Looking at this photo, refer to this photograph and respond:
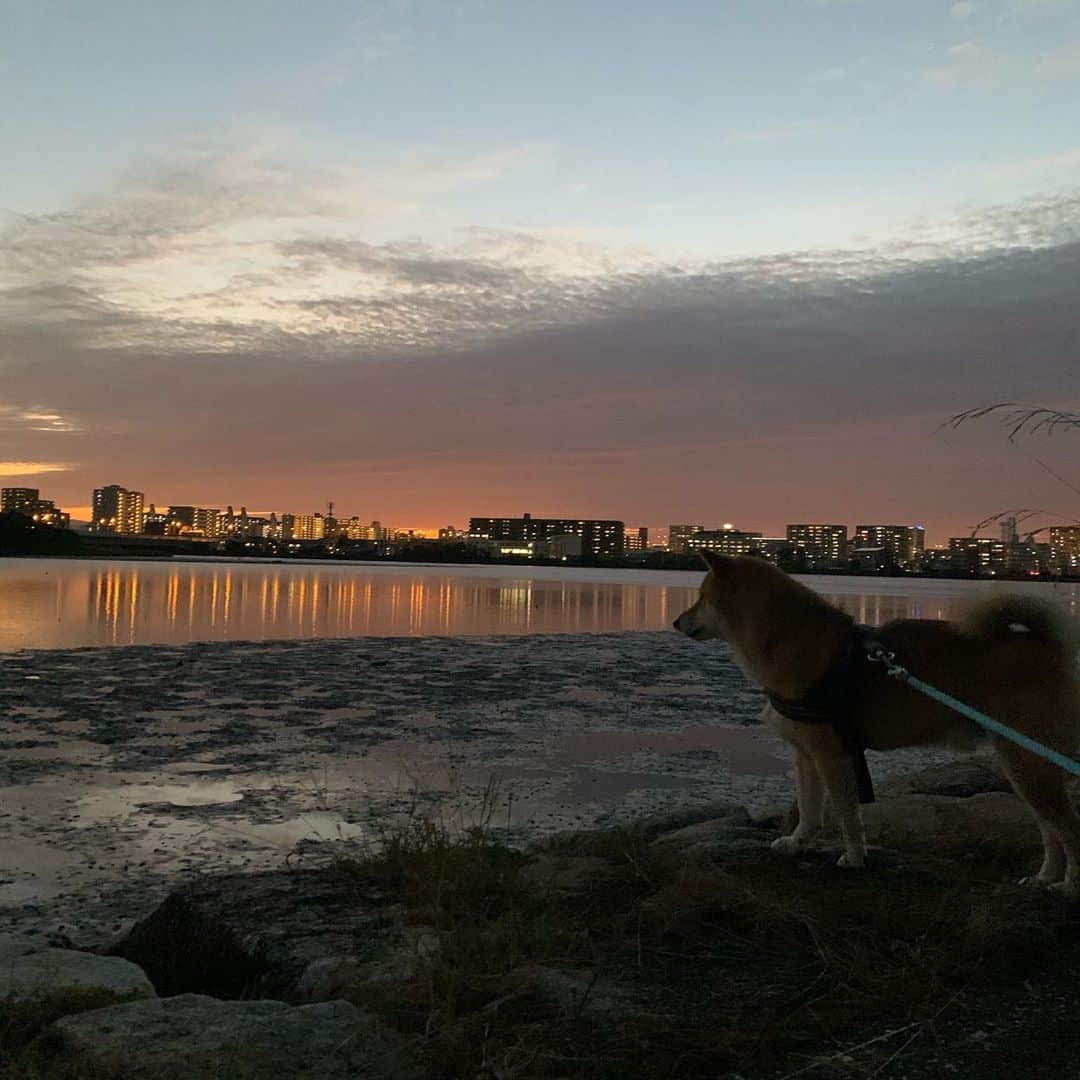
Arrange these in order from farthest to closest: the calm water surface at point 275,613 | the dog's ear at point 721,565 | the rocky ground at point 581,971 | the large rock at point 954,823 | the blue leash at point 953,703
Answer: the calm water surface at point 275,613 → the dog's ear at point 721,565 → the large rock at point 954,823 → the blue leash at point 953,703 → the rocky ground at point 581,971

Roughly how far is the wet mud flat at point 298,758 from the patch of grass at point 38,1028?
1.71 m

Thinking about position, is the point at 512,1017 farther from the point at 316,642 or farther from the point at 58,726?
the point at 316,642

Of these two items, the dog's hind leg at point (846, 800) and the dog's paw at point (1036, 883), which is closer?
the dog's paw at point (1036, 883)

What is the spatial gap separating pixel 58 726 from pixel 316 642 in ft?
36.0

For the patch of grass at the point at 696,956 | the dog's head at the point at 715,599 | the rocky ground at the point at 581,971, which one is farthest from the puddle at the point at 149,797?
the dog's head at the point at 715,599

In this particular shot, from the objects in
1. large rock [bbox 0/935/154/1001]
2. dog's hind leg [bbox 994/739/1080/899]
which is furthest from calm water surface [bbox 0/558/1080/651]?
large rock [bbox 0/935/154/1001]

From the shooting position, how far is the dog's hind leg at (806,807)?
516 centimetres

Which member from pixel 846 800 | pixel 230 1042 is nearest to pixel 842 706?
pixel 846 800

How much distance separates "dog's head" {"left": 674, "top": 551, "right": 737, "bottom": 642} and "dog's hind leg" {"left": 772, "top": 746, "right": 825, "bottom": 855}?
885mm

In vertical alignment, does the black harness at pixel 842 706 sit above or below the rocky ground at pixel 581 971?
above

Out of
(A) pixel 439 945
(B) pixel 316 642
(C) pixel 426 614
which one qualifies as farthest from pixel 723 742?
(C) pixel 426 614

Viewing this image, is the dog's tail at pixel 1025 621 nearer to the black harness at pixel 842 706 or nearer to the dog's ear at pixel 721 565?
the black harness at pixel 842 706

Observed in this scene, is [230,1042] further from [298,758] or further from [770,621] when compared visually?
[298,758]

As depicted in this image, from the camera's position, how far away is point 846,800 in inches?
192
